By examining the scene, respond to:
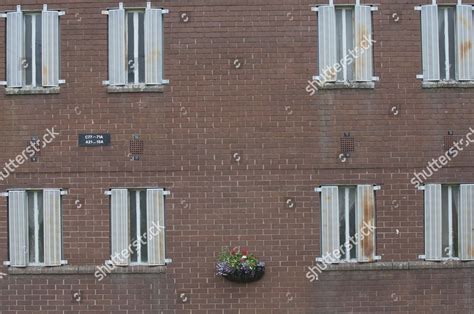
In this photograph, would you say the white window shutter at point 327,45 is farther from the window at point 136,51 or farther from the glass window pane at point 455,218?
the glass window pane at point 455,218

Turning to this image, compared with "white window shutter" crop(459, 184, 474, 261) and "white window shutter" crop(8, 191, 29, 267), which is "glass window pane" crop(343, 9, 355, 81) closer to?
"white window shutter" crop(459, 184, 474, 261)

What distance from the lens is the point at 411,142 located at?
14.4 metres

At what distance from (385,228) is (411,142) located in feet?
5.76

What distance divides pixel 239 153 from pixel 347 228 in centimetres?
257

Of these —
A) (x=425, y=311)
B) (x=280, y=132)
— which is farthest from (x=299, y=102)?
(x=425, y=311)

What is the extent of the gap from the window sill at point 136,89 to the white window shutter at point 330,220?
3783mm

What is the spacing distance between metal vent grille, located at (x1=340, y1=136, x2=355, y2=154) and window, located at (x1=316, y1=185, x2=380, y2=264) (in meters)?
0.72

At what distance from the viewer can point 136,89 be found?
14.3 m

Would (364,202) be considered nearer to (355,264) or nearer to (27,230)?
(355,264)

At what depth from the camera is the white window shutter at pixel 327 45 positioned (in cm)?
1440

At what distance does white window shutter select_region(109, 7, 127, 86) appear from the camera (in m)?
14.3

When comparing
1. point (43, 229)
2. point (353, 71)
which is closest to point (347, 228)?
point (353, 71)

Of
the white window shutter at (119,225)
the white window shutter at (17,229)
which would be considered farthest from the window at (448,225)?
the white window shutter at (17,229)

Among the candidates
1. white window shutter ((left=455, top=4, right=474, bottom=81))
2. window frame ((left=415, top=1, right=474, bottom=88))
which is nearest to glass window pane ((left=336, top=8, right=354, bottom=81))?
window frame ((left=415, top=1, right=474, bottom=88))
